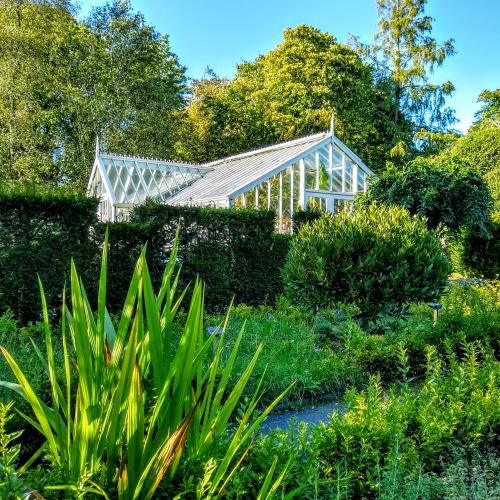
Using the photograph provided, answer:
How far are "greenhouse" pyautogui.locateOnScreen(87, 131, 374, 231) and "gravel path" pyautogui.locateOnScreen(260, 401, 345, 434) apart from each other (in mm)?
9090

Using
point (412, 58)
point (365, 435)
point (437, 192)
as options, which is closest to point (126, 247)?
point (365, 435)

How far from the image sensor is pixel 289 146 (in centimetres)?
1628

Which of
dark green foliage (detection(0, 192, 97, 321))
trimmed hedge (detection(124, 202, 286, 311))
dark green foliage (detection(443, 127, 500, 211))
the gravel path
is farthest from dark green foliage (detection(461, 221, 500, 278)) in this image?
the gravel path

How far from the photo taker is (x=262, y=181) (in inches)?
551

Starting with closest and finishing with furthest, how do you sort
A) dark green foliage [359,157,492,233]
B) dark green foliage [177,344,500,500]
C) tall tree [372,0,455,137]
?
dark green foliage [177,344,500,500], dark green foliage [359,157,492,233], tall tree [372,0,455,137]

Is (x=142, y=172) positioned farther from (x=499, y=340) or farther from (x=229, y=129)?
(x=499, y=340)

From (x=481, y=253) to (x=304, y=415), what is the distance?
1146 cm

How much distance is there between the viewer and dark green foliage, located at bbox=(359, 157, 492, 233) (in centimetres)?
1097

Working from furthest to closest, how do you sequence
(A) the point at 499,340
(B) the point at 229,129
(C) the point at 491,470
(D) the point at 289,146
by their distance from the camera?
(B) the point at 229,129 < (D) the point at 289,146 < (A) the point at 499,340 < (C) the point at 491,470

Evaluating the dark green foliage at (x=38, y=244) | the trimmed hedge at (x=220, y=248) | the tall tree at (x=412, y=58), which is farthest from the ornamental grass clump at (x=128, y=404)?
the tall tree at (x=412, y=58)

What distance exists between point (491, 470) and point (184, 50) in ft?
88.4

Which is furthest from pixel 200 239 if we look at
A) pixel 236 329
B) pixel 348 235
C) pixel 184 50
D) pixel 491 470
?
pixel 184 50

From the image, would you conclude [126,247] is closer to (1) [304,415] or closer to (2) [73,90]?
(1) [304,415]

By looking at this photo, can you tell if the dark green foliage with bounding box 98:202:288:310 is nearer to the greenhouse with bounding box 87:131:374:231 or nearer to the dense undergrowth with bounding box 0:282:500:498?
the dense undergrowth with bounding box 0:282:500:498
